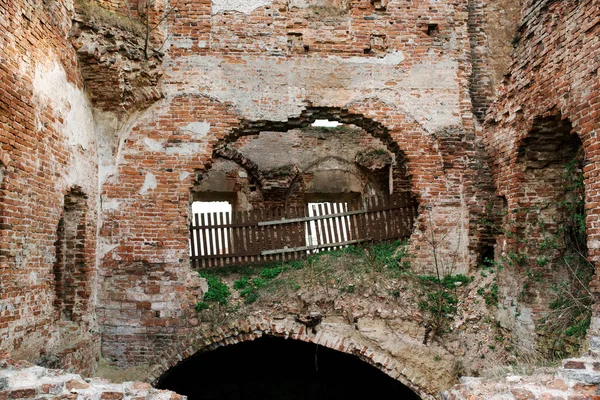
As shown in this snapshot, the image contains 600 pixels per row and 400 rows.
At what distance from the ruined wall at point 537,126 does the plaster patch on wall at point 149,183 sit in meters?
4.89

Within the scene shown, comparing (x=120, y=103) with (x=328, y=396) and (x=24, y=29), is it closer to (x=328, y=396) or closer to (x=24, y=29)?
(x=24, y=29)

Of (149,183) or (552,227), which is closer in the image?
(552,227)

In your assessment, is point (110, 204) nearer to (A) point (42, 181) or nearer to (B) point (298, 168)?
(A) point (42, 181)

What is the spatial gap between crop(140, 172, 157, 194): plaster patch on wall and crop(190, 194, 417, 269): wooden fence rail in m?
1.95

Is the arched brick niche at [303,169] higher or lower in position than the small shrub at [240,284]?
higher

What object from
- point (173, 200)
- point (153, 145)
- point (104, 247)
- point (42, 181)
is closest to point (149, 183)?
point (173, 200)

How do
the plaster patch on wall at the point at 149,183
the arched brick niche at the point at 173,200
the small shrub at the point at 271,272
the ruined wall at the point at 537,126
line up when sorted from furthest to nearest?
the small shrub at the point at 271,272
the plaster patch on wall at the point at 149,183
the arched brick niche at the point at 173,200
the ruined wall at the point at 537,126

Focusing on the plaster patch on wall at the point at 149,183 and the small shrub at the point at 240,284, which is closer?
the plaster patch on wall at the point at 149,183

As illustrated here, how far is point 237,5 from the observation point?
7941 mm

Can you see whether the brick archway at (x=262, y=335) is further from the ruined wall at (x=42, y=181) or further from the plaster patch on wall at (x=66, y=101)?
the plaster patch on wall at (x=66, y=101)

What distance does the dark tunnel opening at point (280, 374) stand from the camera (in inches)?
345

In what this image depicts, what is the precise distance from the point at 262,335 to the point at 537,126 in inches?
176

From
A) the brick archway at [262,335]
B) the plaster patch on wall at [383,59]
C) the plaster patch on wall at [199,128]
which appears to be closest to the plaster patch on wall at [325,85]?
the plaster patch on wall at [383,59]

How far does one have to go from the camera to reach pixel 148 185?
7301mm
